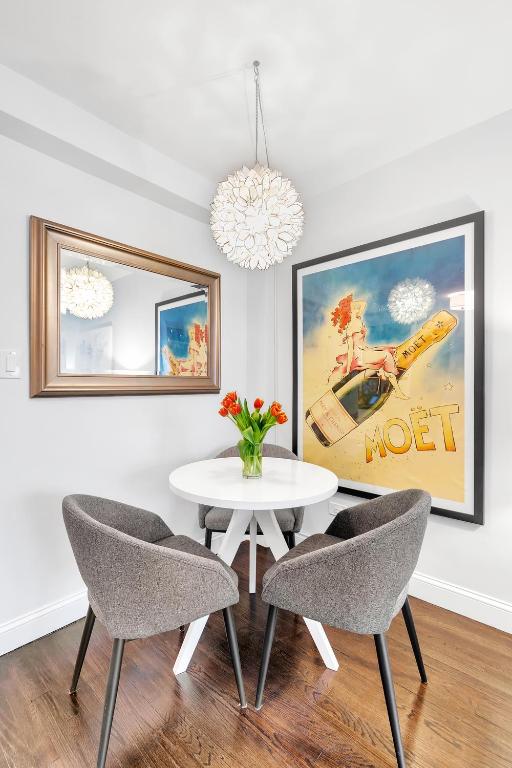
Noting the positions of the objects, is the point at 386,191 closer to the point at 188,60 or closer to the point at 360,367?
the point at 360,367

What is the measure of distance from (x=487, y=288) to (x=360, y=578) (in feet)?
5.05

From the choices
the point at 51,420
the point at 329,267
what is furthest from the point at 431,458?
the point at 51,420

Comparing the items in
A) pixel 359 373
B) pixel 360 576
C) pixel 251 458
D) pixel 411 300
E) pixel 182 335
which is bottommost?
pixel 360 576

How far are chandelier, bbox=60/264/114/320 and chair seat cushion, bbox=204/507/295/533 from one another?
1277mm

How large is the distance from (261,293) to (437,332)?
4.38 feet

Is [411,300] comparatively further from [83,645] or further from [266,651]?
[83,645]

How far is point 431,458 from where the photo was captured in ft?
6.97

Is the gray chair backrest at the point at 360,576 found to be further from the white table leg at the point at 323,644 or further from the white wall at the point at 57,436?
the white wall at the point at 57,436

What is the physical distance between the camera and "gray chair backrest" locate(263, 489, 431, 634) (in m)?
1.23

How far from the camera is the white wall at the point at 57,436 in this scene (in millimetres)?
1806

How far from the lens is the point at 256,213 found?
5.52ft

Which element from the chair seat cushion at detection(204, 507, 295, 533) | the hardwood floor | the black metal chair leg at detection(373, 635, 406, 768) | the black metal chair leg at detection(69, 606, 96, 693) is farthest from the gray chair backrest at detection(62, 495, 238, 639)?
the chair seat cushion at detection(204, 507, 295, 533)

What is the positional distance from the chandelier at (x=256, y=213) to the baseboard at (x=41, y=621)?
1923 millimetres

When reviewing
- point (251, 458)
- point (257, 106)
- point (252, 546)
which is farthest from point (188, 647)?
point (257, 106)
